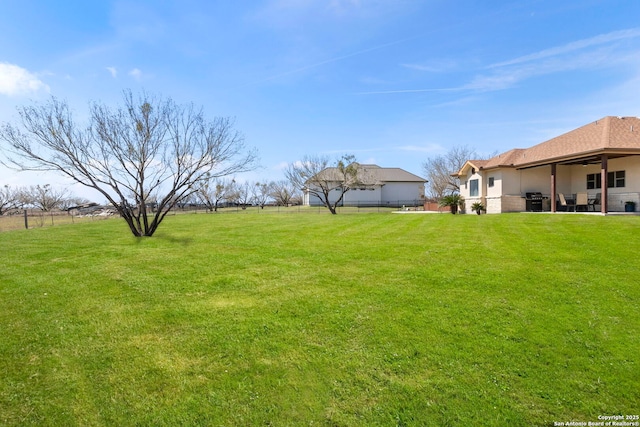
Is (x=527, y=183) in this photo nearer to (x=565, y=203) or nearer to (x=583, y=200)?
(x=565, y=203)

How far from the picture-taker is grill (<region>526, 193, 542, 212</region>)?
1939 cm

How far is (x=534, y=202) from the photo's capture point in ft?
64.4

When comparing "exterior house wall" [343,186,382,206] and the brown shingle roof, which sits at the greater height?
the brown shingle roof

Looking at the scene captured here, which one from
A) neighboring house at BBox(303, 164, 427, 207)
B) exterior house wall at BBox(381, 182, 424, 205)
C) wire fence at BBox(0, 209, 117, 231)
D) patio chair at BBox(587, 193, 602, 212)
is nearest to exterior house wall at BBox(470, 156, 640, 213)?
patio chair at BBox(587, 193, 602, 212)

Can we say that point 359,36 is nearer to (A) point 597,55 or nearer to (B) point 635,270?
(A) point 597,55

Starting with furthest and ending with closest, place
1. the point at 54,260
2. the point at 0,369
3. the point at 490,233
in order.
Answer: the point at 490,233 < the point at 54,260 < the point at 0,369

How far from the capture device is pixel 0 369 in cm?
300

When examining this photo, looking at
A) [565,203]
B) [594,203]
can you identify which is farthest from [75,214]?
[594,203]

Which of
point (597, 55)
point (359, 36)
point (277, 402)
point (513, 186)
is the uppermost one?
point (359, 36)

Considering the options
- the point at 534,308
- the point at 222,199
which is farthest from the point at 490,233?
the point at 222,199

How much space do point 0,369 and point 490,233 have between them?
1081 cm

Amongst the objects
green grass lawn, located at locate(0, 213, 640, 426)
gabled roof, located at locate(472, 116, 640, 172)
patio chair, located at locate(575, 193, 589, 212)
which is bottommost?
green grass lawn, located at locate(0, 213, 640, 426)

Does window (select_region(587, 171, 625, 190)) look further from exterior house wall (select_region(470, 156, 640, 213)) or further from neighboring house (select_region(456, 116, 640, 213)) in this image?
exterior house wall (select_region(470, 156, 640, 213))

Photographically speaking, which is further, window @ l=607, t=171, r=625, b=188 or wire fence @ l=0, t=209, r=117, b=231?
wire fence @ l=0, t=209, r=117, b=231
